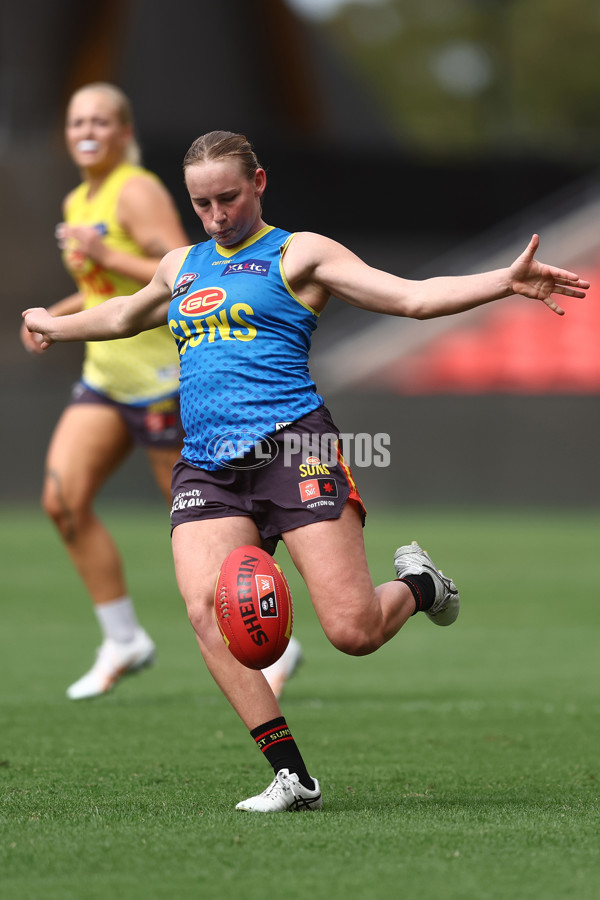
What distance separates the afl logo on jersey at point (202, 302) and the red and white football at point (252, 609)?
78 centimetres

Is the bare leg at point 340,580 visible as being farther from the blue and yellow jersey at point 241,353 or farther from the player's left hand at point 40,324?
the player's left hand at point 40,324

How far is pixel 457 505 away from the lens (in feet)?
64.1

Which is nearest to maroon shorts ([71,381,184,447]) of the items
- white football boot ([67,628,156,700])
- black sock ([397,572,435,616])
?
white football boot ([67,628,156,700])

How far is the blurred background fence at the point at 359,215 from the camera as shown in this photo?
1958 cm

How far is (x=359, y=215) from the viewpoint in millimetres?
28531

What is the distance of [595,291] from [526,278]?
22.0 m

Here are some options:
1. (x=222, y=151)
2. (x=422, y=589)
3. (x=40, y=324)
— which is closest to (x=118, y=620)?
(x=40, y=324)

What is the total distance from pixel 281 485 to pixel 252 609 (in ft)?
1.45

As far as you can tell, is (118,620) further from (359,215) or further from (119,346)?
(359,215)

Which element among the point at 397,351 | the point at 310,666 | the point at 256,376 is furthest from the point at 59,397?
the point at 256,376

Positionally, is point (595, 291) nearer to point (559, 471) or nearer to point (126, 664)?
point (559, 471)

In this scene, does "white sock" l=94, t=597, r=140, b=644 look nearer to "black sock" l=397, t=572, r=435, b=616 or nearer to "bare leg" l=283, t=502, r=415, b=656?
"black sock" l=397, t=572, r=435, b=616

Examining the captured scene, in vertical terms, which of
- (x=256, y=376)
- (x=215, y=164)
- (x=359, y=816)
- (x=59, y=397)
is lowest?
(x=359, y=816)

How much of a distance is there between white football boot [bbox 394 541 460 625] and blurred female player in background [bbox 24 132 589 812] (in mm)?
243
